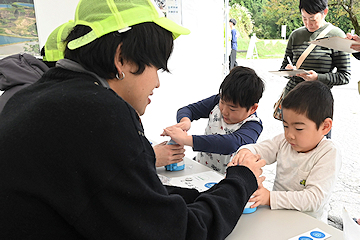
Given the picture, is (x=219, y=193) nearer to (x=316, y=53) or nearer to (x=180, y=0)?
(x=316, y=53)

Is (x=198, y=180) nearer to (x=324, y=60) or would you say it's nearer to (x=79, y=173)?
(x=79, y=173)

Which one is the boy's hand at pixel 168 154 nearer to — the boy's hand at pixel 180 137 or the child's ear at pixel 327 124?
the boy's hand at pixel 180 137

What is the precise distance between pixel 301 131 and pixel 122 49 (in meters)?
0.76

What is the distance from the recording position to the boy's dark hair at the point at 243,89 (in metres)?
1.53

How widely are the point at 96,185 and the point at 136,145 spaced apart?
102 mm

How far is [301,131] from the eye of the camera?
46.4 inches

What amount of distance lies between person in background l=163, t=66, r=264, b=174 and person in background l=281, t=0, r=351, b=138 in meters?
0.79

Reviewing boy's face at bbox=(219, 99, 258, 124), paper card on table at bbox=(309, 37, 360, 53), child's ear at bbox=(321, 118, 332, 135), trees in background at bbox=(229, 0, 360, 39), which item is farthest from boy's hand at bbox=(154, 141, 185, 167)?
trees in background at bbox=(229, 0, 360, 39)

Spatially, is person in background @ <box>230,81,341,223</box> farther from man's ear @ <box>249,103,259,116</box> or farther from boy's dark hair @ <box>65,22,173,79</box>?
boy's dark hair @ <box>65,22,173,79</box>

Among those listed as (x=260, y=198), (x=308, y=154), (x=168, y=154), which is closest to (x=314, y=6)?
(x=308, y=154)

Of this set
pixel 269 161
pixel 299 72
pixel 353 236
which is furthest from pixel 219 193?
pixel 299 72

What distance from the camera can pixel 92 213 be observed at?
1.79 feet

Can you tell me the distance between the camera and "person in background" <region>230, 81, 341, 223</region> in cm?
108

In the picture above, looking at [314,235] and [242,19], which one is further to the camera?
[242,19]
